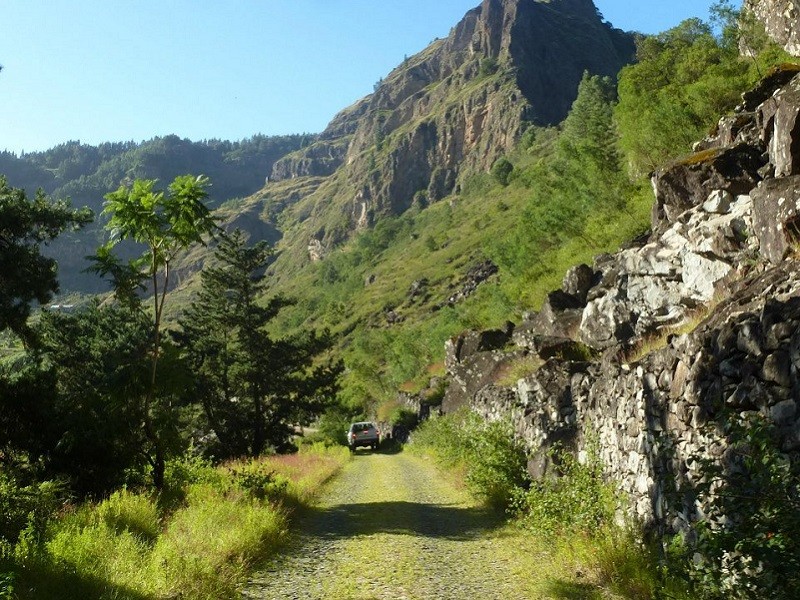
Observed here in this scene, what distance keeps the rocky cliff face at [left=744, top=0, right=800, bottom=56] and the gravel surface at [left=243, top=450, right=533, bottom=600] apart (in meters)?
39.3

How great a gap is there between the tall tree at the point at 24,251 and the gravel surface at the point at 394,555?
925 centimetres

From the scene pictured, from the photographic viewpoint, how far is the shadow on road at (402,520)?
1130cm

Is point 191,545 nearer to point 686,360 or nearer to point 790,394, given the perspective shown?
point 686,360

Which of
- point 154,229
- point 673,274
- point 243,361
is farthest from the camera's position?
point 243,361

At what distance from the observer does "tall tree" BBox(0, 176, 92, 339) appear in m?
14.8

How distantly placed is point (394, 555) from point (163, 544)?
3566mm

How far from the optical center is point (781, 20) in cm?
4169

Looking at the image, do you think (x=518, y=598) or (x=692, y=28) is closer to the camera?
(x=518, y=598)

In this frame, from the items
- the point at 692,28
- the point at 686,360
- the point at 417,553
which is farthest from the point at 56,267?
the point at 692,28

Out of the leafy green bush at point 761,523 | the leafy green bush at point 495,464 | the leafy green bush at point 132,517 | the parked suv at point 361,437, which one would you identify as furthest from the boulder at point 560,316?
the parked suv at point 361,437

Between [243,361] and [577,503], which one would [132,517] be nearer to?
[577,503]

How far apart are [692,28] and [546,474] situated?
5939 centimetres

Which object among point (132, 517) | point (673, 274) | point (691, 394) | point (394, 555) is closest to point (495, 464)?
point (394, 555)

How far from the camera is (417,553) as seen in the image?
379 inches
